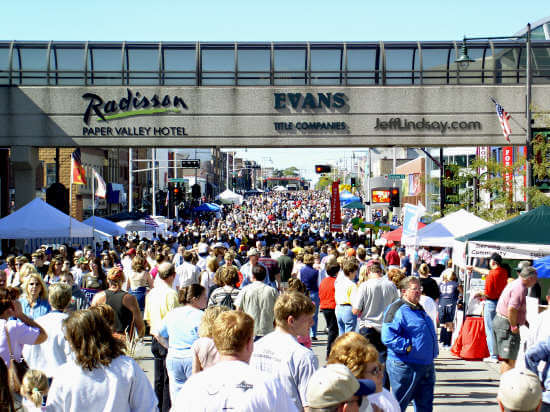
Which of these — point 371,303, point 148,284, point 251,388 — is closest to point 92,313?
point 251,388

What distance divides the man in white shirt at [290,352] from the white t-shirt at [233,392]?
117 centimetres

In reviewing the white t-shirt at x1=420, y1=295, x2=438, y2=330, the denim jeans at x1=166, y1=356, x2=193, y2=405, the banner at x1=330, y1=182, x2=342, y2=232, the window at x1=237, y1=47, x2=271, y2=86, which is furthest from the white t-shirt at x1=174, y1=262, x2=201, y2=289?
the banner at x1=330, y1=182, x2=342, y2=232

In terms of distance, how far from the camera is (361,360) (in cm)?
453

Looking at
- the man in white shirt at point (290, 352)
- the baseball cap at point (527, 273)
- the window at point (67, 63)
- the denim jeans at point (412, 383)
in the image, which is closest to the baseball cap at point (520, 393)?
the man in white shirt at point (290, 352)

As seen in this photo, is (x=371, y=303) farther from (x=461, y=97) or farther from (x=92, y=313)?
(x=461, y=97)

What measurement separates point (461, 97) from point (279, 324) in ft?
72.6

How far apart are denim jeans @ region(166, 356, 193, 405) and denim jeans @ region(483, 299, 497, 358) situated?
6.86 m

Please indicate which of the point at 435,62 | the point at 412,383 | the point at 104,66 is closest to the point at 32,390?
the point at 412,383

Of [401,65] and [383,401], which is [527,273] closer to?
[383,401]

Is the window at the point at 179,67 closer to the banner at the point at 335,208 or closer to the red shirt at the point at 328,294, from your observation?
the banner at the point at 335,208

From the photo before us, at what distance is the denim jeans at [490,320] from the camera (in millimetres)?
13125

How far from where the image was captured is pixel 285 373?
5.84m

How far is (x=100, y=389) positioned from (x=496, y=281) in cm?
910

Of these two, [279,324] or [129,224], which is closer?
[279,324]
